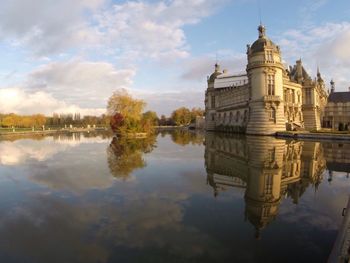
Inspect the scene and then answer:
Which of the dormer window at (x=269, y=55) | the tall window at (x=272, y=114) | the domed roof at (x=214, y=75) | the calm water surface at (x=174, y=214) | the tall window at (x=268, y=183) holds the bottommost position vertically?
the calm water surface at (x=174, y=214)

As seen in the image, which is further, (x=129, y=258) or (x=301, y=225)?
(x=301, y=225)

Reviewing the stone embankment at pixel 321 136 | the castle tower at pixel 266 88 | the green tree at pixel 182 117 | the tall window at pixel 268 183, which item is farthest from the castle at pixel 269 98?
the green tree at pixel 182 117

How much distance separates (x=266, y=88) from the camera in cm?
4984

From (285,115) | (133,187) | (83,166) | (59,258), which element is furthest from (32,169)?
(285,115)

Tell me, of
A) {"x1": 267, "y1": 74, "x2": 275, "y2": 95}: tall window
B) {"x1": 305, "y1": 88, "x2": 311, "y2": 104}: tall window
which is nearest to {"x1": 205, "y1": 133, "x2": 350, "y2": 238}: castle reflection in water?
{"x1": 267, "y1": 74, "x2": 275, "y2": 95}: tall window

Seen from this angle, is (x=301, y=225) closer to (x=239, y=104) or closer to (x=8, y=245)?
(x=8, y=245)

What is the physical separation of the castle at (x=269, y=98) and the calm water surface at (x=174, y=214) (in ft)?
101

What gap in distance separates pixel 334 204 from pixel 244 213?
12.4 feet

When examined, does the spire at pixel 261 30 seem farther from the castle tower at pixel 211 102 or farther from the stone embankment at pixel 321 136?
the castle tower at pixel 211 102

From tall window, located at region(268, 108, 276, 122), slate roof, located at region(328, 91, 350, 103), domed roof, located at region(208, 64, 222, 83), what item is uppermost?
domed roof, located at region(208, 64, 222, 83)

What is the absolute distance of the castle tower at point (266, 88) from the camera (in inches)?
1940

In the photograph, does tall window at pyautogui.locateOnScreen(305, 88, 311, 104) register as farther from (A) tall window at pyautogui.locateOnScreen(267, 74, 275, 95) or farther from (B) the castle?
(A) tall window at pyautogui.locateOnScreen(267, 74, 275, 95)

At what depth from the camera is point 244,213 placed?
10.6 meters

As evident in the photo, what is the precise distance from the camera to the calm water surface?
769 centimetres
